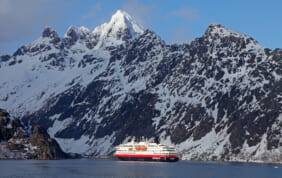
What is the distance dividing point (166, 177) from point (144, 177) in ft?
24.9

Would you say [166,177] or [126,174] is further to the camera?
[126,174]

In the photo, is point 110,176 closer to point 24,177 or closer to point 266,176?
point 24,177

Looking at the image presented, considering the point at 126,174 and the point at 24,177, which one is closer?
the point at 24,177

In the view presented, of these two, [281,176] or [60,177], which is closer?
[60,177]

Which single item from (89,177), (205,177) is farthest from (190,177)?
(89,177)

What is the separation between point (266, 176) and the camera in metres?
194

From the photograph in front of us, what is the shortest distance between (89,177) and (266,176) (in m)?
64.8

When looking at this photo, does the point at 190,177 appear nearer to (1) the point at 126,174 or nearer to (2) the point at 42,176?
(1) the point at 126,174

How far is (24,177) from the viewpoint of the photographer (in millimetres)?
177375

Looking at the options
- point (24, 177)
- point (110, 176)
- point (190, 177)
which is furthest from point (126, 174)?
point (24, 177)

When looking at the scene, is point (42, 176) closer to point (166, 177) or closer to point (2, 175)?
point (2, 175)

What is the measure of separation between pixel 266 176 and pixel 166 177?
128 feet

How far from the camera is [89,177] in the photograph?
181m

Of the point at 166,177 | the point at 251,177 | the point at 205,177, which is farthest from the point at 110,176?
the point at 251,177
